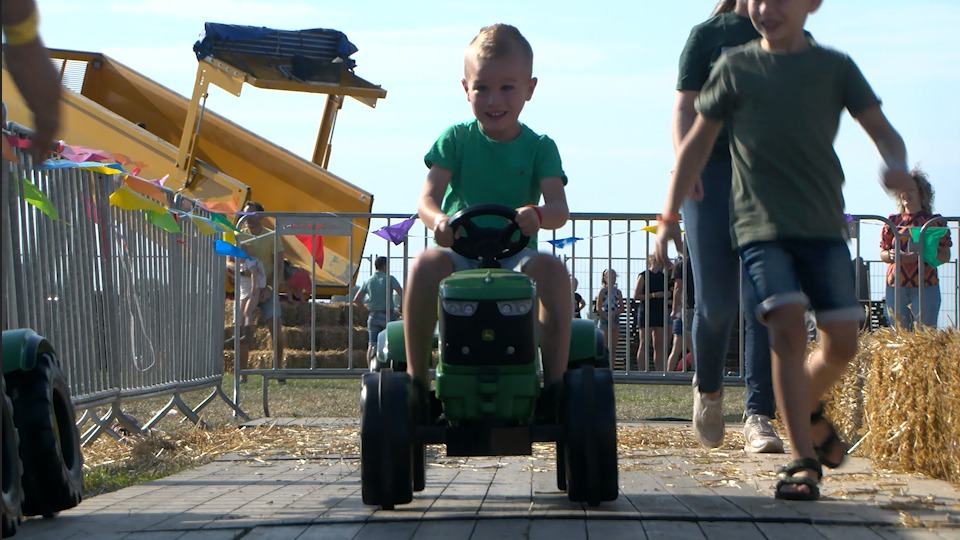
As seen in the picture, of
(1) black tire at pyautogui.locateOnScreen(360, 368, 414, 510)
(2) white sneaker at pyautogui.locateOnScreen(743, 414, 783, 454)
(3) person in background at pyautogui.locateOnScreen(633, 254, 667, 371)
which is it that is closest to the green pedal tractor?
(1) black tire at pyautogui.locateOnScreen(360, 368, 414, 510)

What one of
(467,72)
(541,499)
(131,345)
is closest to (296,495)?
(541,499)

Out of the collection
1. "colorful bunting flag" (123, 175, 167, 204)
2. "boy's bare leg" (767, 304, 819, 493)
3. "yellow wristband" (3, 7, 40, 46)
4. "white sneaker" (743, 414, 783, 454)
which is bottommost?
"white sneaker" (743, 414, 783, 454)

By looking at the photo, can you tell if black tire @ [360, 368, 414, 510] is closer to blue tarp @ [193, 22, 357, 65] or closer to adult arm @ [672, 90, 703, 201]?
adult arm @ [672, 90, 703, 201]

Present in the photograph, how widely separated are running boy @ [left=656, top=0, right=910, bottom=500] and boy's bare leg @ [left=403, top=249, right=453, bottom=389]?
1.09 m

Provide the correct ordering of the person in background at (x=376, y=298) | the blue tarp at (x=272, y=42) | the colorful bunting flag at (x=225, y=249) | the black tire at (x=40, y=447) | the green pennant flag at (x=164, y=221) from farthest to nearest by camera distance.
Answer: the blue tarp at (x=272, y=42) < the person in background at (x=376, y=298) < the colorful bunting flag at (x=225, y=249) < the green pennant flag at (x=164, y=221) < the black tire at (x=40, y=447)

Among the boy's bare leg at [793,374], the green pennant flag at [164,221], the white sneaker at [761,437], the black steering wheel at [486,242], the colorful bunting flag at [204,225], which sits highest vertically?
the colorful bunting flag at [204,225]

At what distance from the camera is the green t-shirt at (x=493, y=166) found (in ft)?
16.0

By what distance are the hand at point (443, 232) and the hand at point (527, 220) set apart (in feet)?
0.74

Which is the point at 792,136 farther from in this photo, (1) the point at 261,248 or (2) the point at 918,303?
(1) the point at 261,248

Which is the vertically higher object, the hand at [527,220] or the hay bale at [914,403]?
the hand at [527,220]

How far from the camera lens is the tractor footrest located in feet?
13.7

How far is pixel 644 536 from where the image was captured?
3656 mm

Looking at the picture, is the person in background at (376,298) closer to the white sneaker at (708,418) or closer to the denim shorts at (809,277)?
the white sneaker at (708,418)

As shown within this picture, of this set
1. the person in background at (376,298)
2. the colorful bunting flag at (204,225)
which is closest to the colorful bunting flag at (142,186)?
the colorful bunting flag at (204,225)
